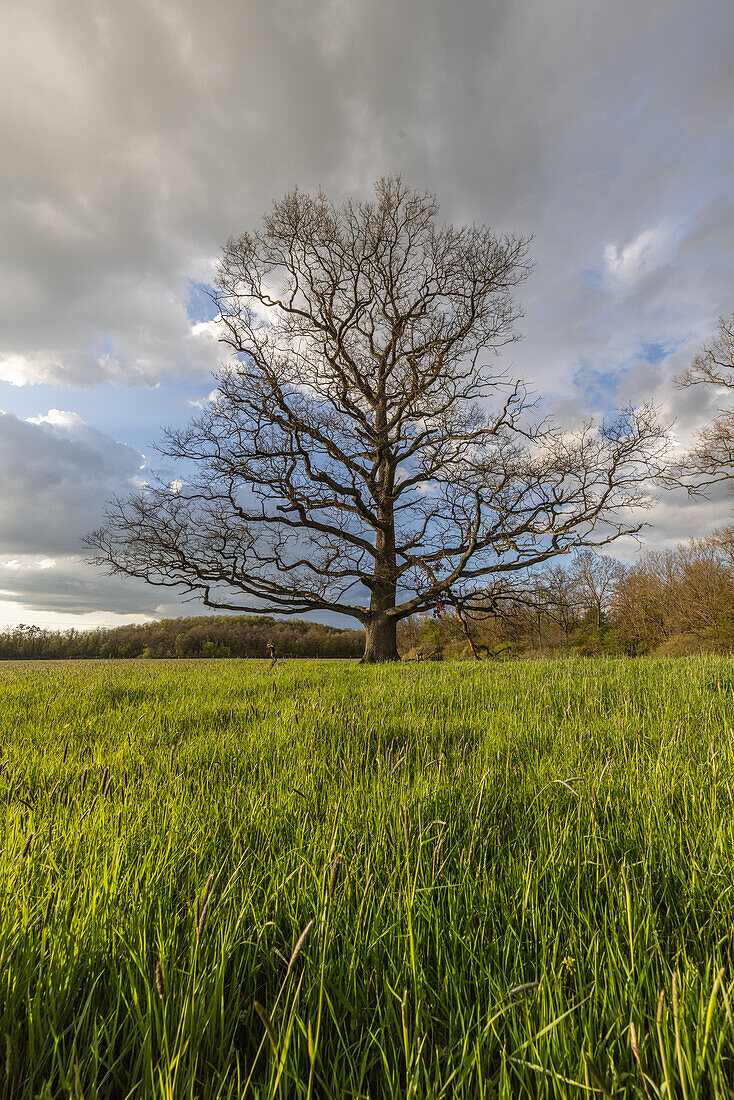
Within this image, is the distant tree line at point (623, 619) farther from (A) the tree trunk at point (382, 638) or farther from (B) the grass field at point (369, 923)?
(B) the grass field at point (369, 923)

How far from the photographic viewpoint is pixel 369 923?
1637 mm

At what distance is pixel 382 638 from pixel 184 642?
30.6 meters

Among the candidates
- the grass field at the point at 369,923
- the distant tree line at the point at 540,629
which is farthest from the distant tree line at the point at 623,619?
the grass field at the point at 369,923

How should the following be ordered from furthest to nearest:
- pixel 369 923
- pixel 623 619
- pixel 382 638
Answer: pixel 623 619 → pixel 382 638 → pixel 369 923

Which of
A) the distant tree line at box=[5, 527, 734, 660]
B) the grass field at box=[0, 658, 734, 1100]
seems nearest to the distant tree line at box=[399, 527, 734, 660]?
the distant tree line at box=[5, 527, 734, 660]

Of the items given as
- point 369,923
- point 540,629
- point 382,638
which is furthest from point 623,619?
point 369,923

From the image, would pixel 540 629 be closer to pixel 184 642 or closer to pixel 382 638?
pixel 382 638

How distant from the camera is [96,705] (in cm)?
609

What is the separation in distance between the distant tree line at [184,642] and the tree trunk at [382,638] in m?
22.1

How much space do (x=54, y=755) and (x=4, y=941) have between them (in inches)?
114

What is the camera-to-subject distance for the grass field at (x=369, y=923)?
3.72ft

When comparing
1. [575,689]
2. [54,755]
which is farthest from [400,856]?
[575,689]

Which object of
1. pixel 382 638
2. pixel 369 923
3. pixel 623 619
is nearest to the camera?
pixel 369 923

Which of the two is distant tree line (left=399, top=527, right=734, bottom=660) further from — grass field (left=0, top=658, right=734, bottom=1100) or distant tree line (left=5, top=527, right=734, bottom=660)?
grass field (left=0, top=658, right=734, bottom=1100)
